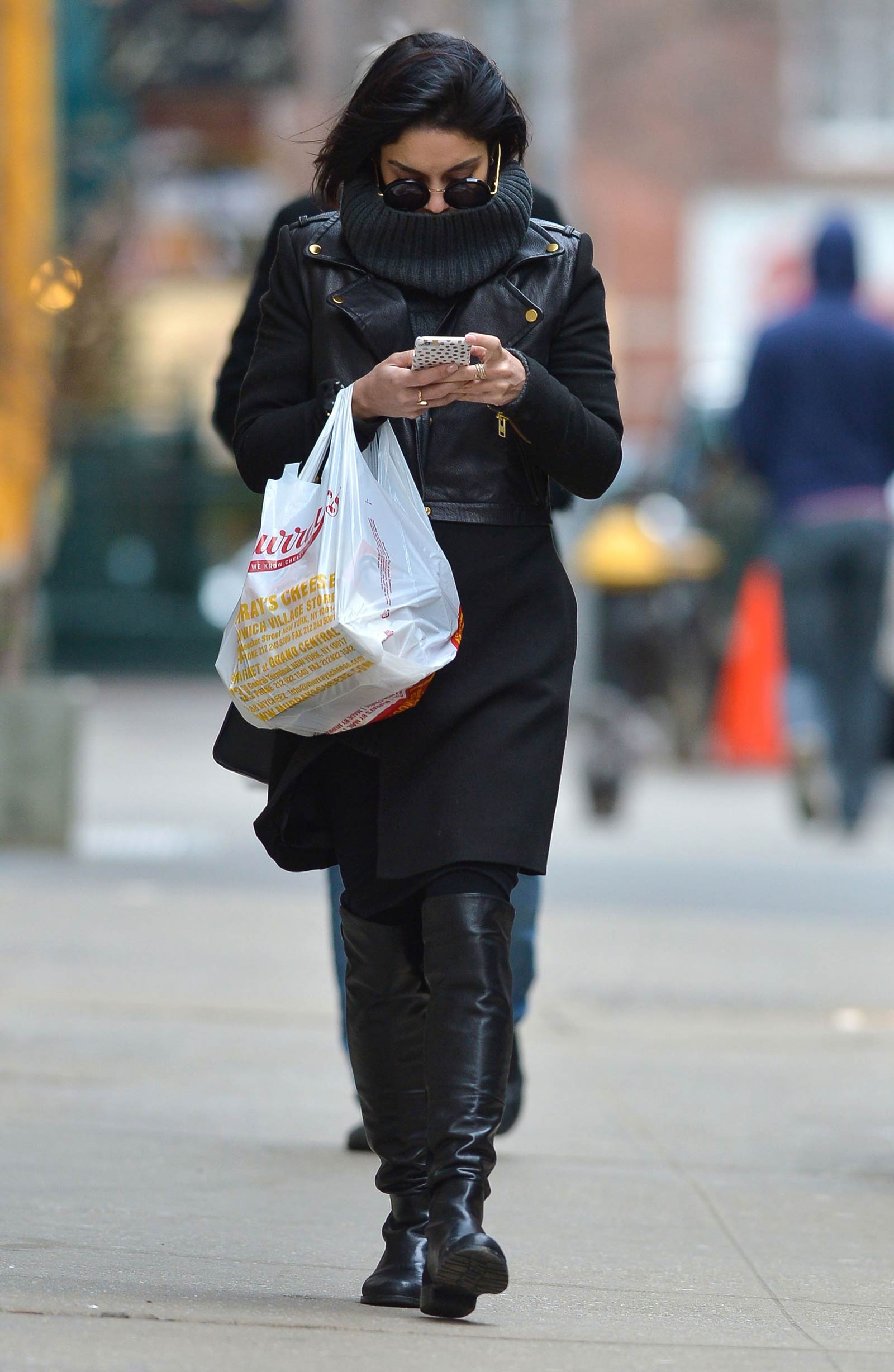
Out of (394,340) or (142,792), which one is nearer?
(394,340)

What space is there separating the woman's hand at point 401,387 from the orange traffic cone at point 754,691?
11138 mm

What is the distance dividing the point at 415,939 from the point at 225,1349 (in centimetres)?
69

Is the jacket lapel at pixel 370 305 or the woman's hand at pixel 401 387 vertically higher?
the jacket lapel at pixel 370 305

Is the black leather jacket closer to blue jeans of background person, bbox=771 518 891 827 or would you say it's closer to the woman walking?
the woman walking

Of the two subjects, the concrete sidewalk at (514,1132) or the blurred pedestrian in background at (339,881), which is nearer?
the concrete sidewalk at (514,1132)

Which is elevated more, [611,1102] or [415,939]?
[415,939]

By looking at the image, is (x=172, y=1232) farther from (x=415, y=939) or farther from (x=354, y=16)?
(x=354, y=16)

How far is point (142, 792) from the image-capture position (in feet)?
37.9

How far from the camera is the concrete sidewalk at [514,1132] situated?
3174 millimetres

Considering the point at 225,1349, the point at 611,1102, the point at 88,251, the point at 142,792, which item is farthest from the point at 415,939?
the point at 142,792

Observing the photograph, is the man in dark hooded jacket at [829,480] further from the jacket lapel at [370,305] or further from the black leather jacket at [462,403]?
the jacket lapel at [370,305]

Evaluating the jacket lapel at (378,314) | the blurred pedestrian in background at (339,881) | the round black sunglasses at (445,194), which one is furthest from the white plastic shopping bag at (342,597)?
the blurred pedestrian in background at (339,881)

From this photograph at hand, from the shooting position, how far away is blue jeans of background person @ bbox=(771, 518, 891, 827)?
901 cm

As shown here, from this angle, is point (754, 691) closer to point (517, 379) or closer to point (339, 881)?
point (339, 881)
